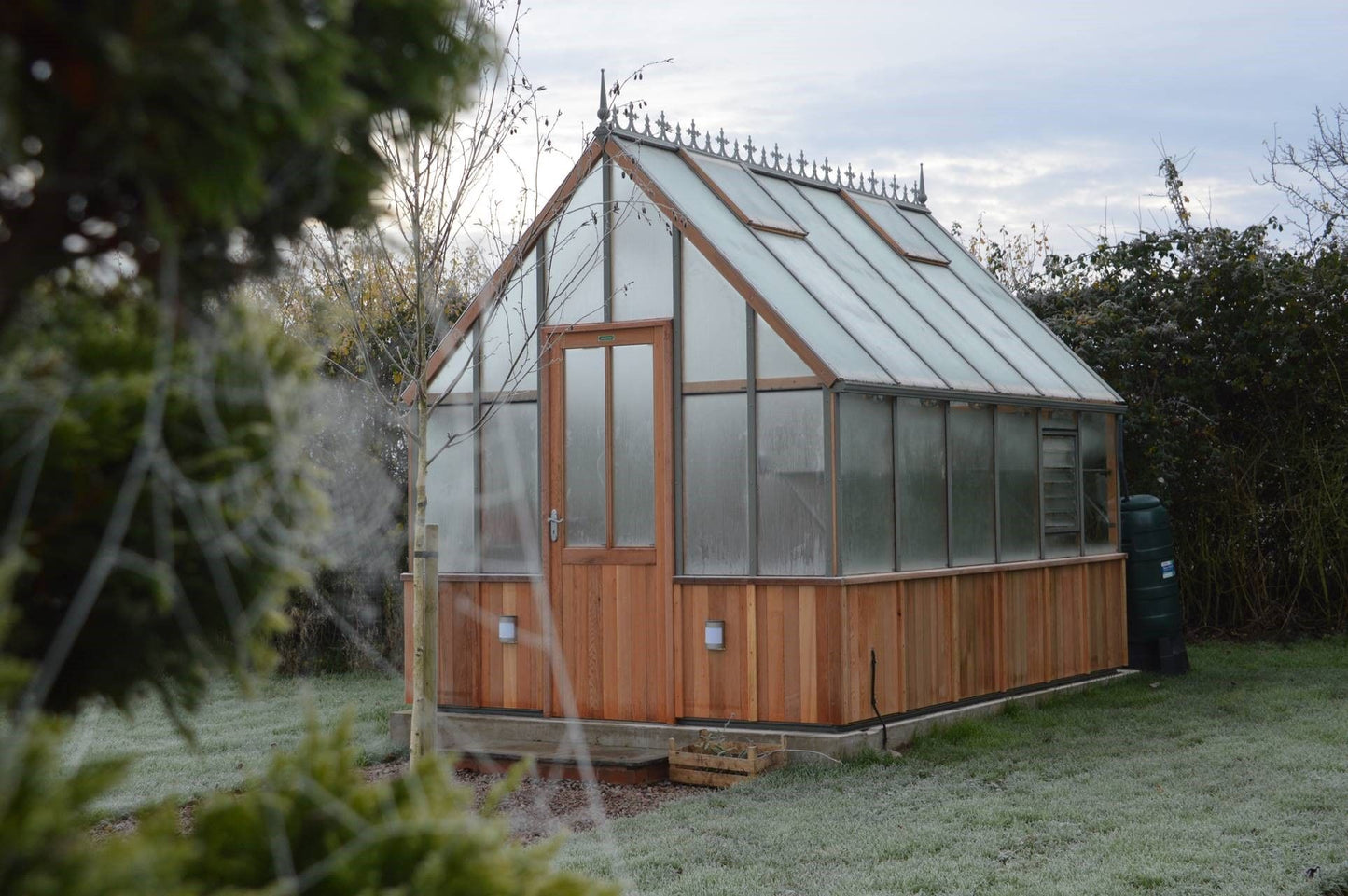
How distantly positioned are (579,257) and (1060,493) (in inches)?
173

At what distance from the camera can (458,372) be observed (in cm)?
959

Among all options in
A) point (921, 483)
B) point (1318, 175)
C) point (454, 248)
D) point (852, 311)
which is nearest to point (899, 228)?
point (852, 311)

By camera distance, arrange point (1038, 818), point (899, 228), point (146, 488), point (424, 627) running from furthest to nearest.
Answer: point (899, 228) → point (424, 627) → point (1038, 818) → point (146, 488)

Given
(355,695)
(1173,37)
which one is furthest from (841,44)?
(355,695)

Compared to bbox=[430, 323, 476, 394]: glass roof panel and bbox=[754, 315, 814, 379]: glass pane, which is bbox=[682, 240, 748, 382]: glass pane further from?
bbox=[430, 323, 476, 394]: glass roof panel


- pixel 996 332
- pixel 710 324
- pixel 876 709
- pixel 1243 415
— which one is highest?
pixel 996 332

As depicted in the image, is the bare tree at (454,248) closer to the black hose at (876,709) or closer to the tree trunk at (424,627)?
the tree trunk at (424,627)

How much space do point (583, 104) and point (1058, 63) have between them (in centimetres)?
450

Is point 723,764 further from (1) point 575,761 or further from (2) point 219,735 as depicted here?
(2) point 219,735

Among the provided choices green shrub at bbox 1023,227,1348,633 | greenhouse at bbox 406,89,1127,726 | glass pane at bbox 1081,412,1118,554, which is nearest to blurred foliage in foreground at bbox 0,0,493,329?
greenhouse at bbox 406,89,1127,726

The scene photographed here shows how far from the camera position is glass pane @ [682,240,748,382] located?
868cm

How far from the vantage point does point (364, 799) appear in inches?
59.6

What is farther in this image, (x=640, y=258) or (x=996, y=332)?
(x=996, y=332)

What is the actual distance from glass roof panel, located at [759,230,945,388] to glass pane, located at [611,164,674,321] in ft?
2.95
